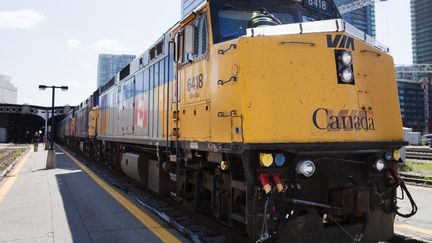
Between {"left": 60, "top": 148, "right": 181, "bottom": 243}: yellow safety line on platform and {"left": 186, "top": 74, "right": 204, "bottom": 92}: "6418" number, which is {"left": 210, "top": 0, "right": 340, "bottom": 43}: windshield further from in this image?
{"left": 60, "top": 148, "right": 181, "bottom": 243}: yellow safety line on platform

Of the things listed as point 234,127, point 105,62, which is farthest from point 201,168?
point 105,62

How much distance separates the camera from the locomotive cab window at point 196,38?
5.64 m

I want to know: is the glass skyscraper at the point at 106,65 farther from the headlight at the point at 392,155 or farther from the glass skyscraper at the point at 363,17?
the headlight at the point at 392,155

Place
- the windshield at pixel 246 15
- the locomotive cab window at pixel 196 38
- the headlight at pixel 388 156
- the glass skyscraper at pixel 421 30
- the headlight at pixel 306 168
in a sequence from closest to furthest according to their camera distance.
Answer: the headlight at pixel 306 168 < the headlight at pixel 388 156 < the windshield at pixel 246 15 < the locomotive cab window at pixel 196 38 < the glass skyscraper at pixel 421 30

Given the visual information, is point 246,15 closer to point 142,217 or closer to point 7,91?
point 142,217

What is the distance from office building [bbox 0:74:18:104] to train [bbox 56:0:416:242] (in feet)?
385

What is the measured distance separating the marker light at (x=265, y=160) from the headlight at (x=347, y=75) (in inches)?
54.3

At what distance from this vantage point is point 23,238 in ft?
18.4

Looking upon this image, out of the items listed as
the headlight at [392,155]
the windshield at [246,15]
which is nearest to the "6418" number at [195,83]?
the windshield at [246,15]

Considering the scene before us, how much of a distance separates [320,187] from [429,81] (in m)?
99.7

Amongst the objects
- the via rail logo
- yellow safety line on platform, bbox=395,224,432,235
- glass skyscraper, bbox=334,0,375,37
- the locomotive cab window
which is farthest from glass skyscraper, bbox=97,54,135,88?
the via rail logo

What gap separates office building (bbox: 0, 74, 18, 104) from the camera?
110812 mm

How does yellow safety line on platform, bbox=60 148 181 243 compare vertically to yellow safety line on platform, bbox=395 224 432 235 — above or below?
above

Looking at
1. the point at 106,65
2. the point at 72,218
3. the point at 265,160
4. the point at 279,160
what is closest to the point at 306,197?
the point at 279,160
